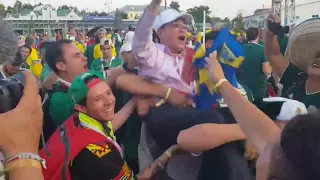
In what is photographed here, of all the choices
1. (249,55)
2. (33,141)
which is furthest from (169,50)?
(249,55)

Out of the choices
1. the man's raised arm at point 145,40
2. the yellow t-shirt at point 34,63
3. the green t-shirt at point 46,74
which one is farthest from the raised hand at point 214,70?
the yellow t-shirt at point 34,63

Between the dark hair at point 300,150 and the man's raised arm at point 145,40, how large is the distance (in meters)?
1.52

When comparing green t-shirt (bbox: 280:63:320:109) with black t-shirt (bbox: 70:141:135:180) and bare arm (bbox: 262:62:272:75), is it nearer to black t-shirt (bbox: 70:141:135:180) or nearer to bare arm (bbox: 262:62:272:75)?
black t-shirt (bbox: 70:141:135:180)

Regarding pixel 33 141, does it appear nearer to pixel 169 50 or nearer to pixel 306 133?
pixel 306 133

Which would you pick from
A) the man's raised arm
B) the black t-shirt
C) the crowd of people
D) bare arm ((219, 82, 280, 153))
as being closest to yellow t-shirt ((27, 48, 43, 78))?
the crowd of people

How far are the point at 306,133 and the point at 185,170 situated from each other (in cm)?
121

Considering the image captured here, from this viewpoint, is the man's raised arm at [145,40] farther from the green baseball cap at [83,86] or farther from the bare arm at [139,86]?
the green baseball cap at [83,86]

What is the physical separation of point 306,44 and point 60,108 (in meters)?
1.50

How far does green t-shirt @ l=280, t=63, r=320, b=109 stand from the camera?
202cm

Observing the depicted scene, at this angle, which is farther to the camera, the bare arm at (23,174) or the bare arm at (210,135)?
the bare arm at (210,135)

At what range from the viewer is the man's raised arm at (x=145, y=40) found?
7.96ft

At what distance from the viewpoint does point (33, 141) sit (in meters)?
1.34

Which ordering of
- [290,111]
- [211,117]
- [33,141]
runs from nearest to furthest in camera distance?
[33,141], [290,111], [211,117]

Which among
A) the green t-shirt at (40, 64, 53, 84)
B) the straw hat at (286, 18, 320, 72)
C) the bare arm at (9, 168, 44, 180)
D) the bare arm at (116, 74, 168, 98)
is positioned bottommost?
the bare arm at (9, 168, 44, 180)
